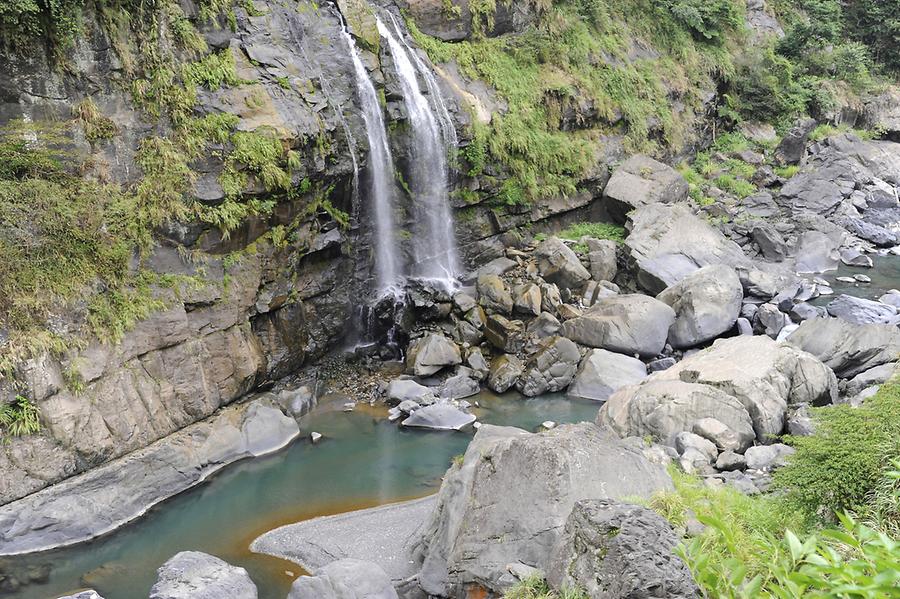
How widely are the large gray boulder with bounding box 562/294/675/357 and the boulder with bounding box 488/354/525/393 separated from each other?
5.28 feet

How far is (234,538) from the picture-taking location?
1112cm

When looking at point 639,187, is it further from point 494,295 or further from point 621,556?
point 621,556

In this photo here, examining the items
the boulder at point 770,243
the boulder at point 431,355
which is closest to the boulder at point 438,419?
the boulder at point 431,355

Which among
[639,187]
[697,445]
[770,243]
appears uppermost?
[639,187]

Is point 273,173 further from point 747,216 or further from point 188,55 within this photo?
point 747,216

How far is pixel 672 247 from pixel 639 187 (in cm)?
347

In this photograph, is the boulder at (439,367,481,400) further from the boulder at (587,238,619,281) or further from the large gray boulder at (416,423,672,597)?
the large gray boulder at (416,423,672,597)

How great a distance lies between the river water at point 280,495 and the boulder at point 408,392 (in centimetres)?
57

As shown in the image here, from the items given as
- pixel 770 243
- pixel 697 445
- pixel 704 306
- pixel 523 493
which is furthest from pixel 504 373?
pixel 770 243

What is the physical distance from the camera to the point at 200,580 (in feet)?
29.7

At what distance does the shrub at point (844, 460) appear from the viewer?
19.9 ft

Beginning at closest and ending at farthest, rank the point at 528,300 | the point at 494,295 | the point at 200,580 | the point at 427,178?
the point at 200,580, the point at 528,300, the point at 494,295, the point at 427,178

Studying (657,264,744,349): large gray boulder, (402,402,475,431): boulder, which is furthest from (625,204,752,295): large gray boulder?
(402,402,475,431): boulder

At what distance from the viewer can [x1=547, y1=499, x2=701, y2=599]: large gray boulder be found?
4742 millimetres
